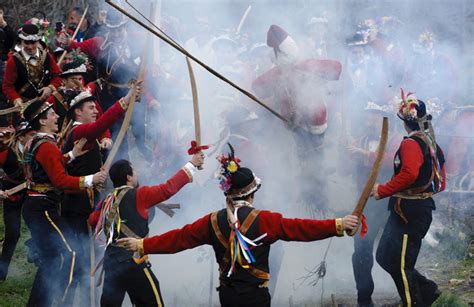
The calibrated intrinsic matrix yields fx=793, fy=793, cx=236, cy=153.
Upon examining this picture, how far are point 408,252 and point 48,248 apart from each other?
3143mm

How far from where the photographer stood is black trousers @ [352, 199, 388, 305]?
748cm

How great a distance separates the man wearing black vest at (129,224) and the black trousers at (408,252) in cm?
199

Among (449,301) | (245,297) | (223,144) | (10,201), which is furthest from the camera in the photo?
(223,144)

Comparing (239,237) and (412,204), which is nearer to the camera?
(239,237)

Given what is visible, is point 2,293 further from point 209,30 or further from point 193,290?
point 209,30

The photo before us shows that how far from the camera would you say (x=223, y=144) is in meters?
8.61

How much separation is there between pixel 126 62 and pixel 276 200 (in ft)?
8.18

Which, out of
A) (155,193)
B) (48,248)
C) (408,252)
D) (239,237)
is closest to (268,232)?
(239,237)

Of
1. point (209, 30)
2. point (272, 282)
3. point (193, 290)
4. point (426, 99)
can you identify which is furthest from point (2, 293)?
point (426, 99)

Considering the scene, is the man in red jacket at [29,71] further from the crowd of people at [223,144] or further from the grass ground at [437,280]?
the grass ground at [437,280]

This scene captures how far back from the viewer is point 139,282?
6164mm

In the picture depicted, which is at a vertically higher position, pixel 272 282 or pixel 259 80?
pixel 259 80

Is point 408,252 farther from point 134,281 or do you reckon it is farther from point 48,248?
point 48,248

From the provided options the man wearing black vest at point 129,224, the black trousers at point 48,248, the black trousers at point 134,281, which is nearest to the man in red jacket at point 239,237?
the man wearing black vest at point 129,224
